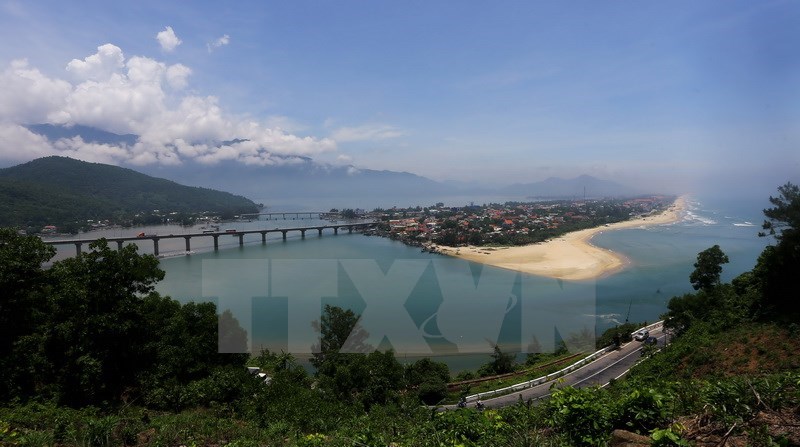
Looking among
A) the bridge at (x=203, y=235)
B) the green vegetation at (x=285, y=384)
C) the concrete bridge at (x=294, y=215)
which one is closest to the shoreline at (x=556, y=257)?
the green vegetation at (x=285, y=384)

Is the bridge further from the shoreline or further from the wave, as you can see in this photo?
the wave

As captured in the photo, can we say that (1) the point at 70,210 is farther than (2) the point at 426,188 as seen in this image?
No

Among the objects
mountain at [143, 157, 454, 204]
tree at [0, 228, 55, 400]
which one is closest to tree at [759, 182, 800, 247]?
tree at [0, 228, 55, 400]

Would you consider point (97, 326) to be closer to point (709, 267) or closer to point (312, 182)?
point (709, 267)

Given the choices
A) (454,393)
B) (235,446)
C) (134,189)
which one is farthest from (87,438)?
(134,189)

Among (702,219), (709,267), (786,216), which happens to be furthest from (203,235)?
(702,219)

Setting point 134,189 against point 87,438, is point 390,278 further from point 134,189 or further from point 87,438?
point 134,189
